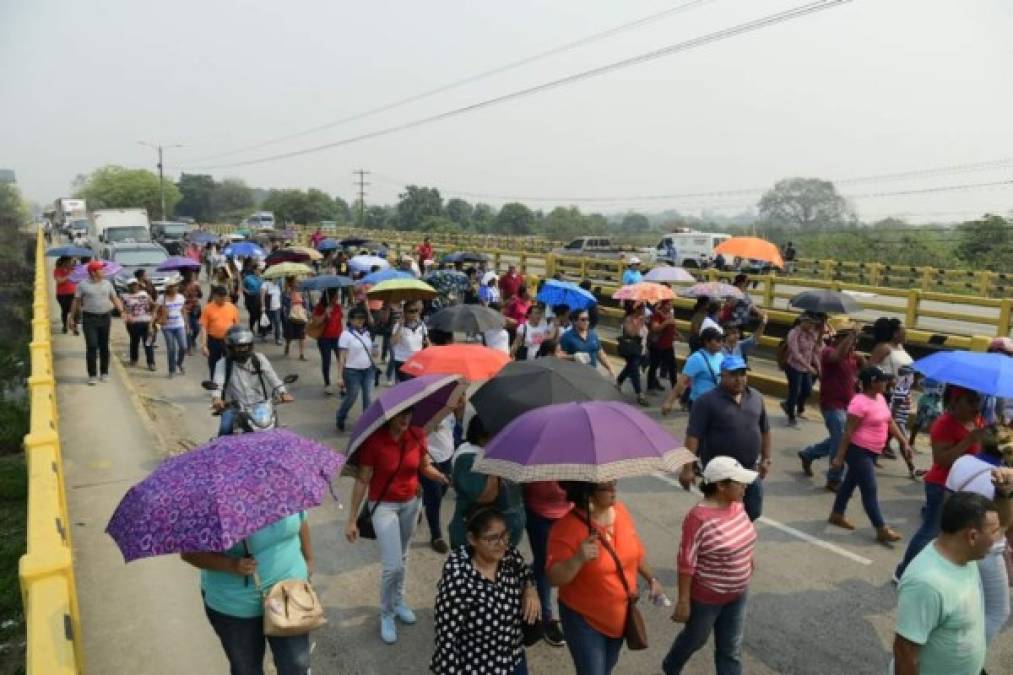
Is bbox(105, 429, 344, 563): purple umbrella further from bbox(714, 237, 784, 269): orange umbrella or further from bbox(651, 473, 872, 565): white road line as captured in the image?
bbox(714, 237, 784, 269): orange umbrella

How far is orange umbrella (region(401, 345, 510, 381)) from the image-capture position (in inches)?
215

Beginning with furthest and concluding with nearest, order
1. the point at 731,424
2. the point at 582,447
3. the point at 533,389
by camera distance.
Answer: the point at 731,424 < the point at 533,389 < the point at 582,447

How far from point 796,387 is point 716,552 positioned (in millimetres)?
6708

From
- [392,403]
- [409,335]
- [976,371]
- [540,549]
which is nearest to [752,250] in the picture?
[409,335]

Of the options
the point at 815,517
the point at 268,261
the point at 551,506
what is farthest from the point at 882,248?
the point at 551,506

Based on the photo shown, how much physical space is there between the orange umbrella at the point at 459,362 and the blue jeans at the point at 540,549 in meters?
1.29

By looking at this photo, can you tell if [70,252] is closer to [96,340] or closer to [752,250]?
[96,340]

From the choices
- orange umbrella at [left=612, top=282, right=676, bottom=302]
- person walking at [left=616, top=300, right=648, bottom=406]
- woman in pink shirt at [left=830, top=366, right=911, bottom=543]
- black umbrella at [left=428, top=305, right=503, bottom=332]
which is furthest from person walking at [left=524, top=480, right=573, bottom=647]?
orange umbrella at [left=612, top=282, right=676, bottom=302]

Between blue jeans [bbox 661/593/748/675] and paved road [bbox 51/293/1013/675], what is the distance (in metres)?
0.61

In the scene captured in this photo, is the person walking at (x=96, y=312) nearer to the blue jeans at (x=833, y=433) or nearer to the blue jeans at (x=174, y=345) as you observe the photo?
the blue jeans at (x=174, y=345)

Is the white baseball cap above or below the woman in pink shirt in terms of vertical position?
above

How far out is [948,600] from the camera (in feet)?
9.62

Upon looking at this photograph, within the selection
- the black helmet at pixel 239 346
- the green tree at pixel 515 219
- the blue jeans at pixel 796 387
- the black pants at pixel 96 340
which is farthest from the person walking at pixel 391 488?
the green tree at pixel 515 219

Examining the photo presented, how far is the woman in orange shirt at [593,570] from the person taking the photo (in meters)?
3.23
